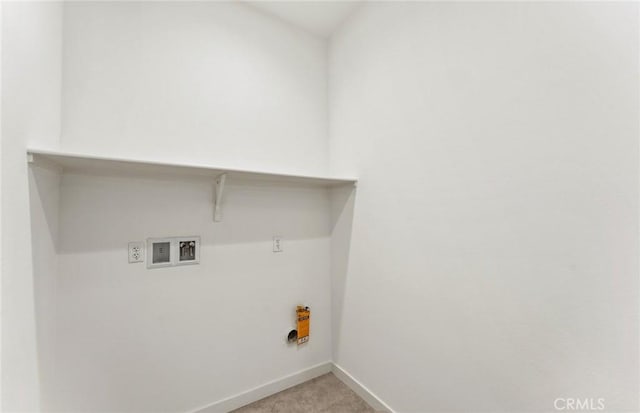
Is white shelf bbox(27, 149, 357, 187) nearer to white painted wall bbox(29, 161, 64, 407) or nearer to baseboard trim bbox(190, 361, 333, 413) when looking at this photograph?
white painted wall bbox(29, 161, 64, 407)

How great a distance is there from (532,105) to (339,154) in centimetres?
135

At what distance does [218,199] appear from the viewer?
170 centimetres

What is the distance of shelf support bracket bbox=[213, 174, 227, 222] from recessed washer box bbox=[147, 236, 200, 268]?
7.4 inches

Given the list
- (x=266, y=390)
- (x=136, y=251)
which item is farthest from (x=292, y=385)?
(x=136, y=251)

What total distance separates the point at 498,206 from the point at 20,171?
1.99 metres

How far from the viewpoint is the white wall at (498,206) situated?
0.87 m

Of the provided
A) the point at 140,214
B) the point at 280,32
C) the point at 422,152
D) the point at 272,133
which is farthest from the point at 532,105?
the point at 140,214

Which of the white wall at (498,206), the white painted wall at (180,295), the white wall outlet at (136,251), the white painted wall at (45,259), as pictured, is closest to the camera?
the white wall at (498,206)

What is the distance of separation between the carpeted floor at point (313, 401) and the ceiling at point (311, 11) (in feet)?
9.88

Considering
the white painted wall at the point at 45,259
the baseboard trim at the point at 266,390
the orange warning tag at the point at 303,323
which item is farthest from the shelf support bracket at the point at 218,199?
the baseboard trim at the point at 266,390

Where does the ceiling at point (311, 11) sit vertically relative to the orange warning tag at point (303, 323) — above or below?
above

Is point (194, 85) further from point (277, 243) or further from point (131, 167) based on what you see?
point (277, 243)

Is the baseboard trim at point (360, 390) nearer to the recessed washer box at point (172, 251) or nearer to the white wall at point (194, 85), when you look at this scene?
the recessed washer box at point (172, 251)

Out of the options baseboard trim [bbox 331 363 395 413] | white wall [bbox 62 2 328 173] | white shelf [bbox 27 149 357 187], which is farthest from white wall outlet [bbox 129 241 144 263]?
baseboard trim [bbox 331 363 395 413]
